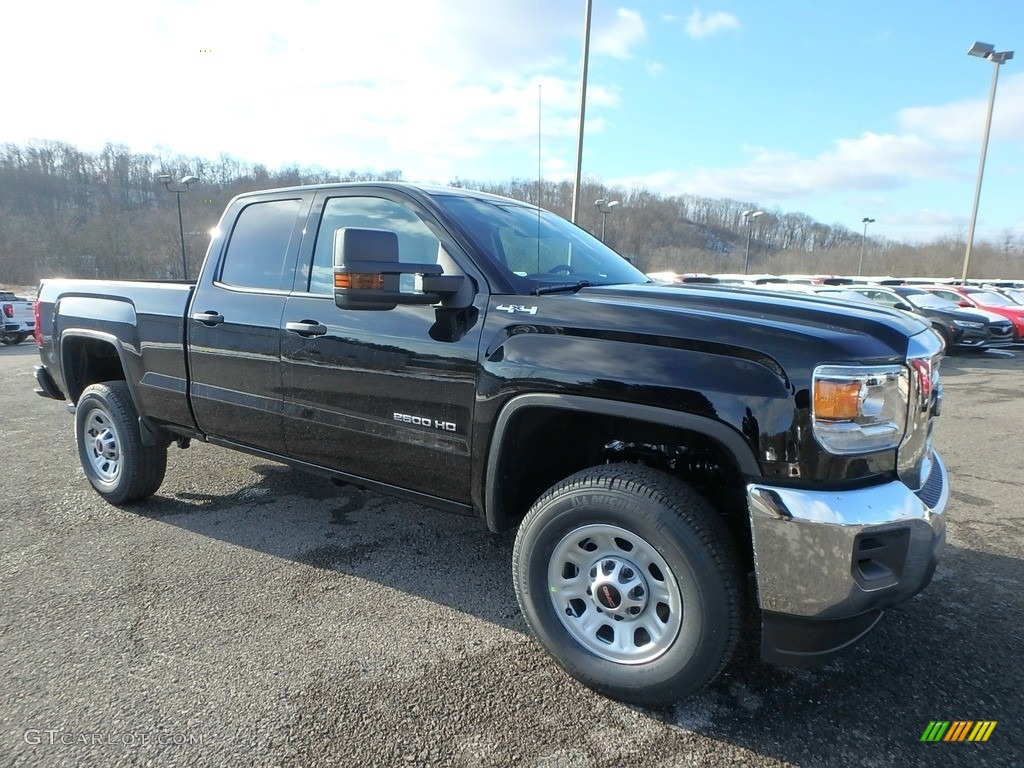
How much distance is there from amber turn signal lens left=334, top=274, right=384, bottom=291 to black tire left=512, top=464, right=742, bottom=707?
1077mm

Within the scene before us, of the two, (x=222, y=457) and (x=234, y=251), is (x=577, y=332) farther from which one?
(x=222, y=457)

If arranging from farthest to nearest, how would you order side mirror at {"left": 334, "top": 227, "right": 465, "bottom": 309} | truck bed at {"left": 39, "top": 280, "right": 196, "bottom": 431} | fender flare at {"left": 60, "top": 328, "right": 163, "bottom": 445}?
fender flare at {"left": 60, "top": 328, "right": 163, "bottom": 445} → truck bed at {"left": 39, "top": 280, "right": 196, "bottom": 431} → side mirror at {"left": 334, "top": 227, "right": 465, "bottom": 309}

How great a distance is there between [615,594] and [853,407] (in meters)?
1.06

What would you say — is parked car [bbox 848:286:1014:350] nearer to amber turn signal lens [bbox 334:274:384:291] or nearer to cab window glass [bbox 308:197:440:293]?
cab window glass [bbox 308:197:440:293]

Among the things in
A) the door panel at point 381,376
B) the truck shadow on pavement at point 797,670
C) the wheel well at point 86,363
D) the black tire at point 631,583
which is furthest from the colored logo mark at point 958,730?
the wheel well at point 86,363

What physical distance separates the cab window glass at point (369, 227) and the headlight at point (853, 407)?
174 centimetres

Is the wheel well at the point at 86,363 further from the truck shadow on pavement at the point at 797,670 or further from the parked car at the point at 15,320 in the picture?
the parked car at the point at 15,320

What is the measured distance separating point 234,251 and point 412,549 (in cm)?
205

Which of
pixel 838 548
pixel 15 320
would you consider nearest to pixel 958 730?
pixel 838 548

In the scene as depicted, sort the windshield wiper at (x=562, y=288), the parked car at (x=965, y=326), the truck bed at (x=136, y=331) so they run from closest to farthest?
the windshield wiper at (x=562, y=288) → the truck bed at (x=136, y=331) → the parked car at (x=965, y=326)

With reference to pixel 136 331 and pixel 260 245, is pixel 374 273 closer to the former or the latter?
pixel 260 245

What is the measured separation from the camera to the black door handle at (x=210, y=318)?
3.52 metres

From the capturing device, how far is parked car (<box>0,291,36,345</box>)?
17625 mm

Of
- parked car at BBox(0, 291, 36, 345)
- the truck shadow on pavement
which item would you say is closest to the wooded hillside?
parked car at BBox(0, 291, 36, 345)
